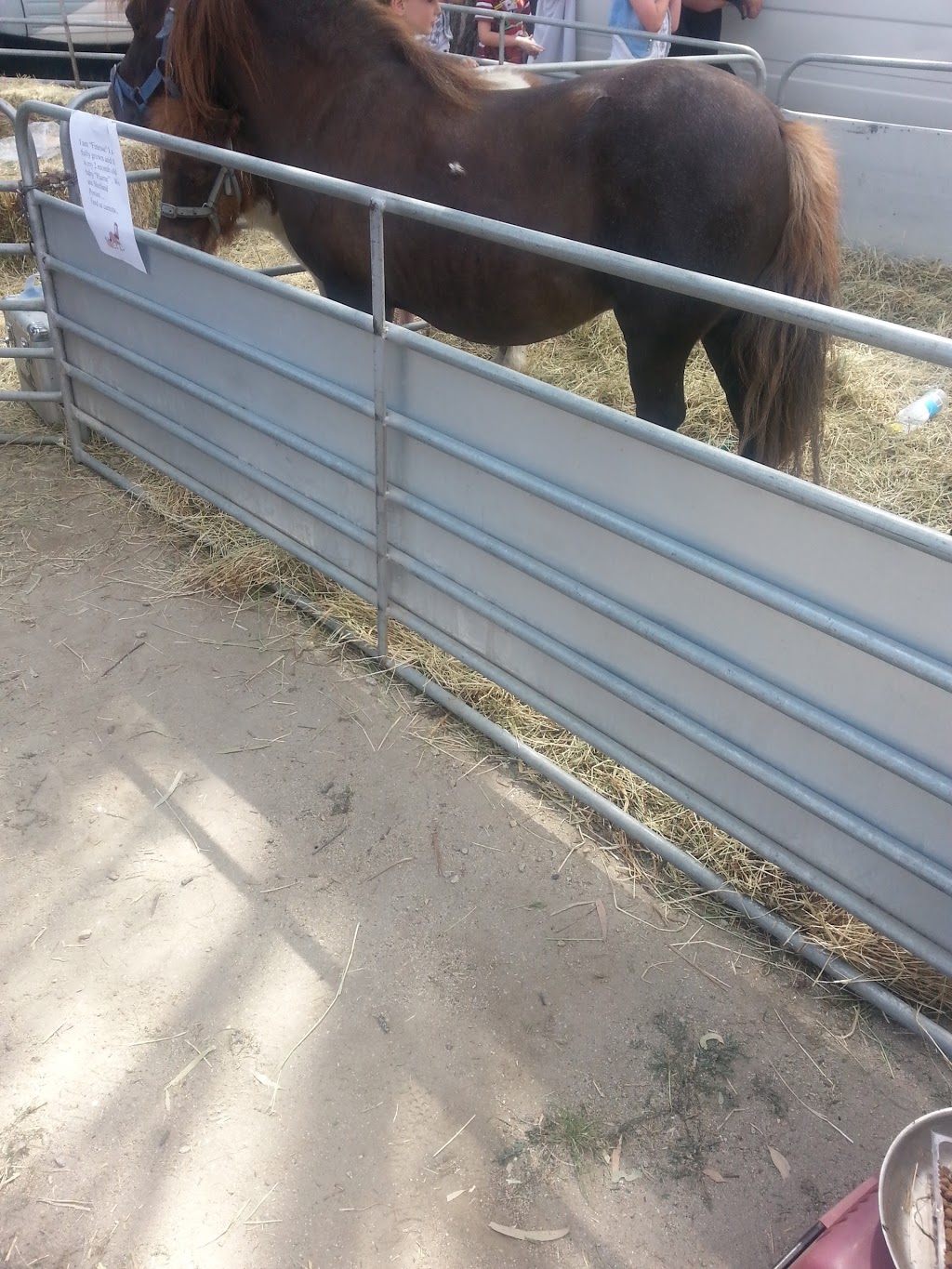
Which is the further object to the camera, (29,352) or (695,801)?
(29,352)

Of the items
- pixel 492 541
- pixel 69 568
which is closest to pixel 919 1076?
pixel 492 541

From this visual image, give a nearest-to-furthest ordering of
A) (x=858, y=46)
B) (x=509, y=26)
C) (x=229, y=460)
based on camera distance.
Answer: (x=229, y=460) < (x=858, y=46) < (x=509, y=26)

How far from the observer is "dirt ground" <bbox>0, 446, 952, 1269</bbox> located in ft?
5.03

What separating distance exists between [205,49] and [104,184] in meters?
0.68

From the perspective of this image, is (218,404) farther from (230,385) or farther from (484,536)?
(484,536)

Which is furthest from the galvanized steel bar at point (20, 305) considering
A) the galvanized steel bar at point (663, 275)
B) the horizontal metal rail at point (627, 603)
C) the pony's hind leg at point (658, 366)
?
the pony's hind leg at point (658, 366)

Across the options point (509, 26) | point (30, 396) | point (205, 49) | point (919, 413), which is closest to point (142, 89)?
point (205, 49)

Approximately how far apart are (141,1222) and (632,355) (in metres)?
2.55

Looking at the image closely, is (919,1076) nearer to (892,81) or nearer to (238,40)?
(238,40)

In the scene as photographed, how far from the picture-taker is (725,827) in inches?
78.4

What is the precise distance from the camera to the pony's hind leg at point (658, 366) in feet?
9.10

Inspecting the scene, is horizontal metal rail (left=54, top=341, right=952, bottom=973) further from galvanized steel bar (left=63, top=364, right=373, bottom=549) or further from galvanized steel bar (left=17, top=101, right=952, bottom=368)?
galvanized steel bar (left=17, top=101, right=952, bottom=368)

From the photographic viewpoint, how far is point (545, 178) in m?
2.71

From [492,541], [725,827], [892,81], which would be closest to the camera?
[725,827]
